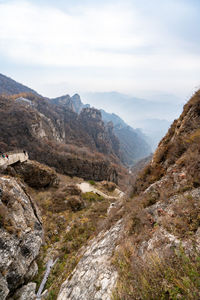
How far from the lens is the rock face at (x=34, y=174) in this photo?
A: 56.5 feet

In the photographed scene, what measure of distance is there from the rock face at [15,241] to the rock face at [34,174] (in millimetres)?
10745

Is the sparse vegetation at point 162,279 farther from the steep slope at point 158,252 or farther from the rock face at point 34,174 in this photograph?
the rock face at point 34,174

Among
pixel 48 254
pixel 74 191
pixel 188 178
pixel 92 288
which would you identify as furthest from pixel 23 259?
pixel 74 191

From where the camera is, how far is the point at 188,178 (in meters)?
4.99

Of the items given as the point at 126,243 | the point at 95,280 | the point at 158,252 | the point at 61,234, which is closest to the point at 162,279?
the point at 158,252

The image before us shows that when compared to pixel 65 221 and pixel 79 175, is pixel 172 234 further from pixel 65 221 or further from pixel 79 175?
pixel 79 175

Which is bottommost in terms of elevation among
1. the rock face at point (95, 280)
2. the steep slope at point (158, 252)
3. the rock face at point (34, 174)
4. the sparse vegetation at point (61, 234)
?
the sparse vegetation at point (61, 234)

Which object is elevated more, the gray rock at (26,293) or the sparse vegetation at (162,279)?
the sparse vegetation at (162,279)

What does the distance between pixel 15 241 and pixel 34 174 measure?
14099mm

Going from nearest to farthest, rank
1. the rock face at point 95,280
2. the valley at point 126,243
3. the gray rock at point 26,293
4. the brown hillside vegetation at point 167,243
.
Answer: the brown hillside vegetation at point 167,243 → the valley at point 126,243 → the rock face at point 95,280 → the gray rock at point 26,293

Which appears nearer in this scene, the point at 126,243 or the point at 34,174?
the point at 126,243

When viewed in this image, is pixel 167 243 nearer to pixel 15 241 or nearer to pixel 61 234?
pixel 15 241

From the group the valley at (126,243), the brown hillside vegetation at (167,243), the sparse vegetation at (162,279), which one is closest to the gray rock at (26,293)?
the valley at (126,243)

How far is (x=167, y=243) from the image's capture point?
331cm
